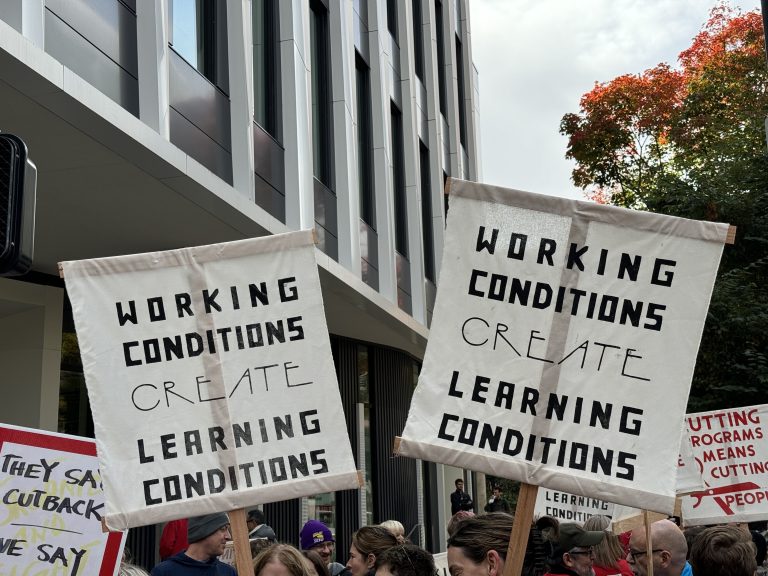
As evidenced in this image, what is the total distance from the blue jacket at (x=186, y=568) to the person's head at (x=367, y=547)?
0.83 metres

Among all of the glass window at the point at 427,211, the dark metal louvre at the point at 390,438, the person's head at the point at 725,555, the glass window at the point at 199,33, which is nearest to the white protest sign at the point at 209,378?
the person's head at the point at 725,555

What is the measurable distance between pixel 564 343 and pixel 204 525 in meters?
2.78

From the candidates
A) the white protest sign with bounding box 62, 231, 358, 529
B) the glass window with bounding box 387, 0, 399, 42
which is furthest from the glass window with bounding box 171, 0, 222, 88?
the glass window with bounding box 387, 0, 399, 42

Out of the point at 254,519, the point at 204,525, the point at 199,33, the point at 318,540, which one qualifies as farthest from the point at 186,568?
the point at 199,33

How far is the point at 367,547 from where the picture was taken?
6.60m

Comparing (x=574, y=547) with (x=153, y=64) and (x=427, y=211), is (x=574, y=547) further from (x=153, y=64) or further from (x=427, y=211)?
(x=427, y=211)

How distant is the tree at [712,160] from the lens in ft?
63.5

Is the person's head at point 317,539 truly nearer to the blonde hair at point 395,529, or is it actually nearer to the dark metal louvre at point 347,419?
the blonde hair at point 395,529

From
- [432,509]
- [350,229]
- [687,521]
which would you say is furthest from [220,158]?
[432,509]

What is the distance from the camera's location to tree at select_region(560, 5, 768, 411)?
19.4 metres

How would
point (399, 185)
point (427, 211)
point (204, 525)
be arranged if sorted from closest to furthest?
point (204, 525), point (399, 185), point (427, 211)

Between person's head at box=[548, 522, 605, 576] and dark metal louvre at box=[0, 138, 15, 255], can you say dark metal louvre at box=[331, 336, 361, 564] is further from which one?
dark metal louvre at box=[0, 138, 15, 255]

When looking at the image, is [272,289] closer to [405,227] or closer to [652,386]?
[652,386]

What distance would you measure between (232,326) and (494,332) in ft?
4.06
